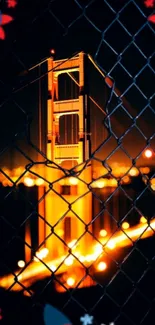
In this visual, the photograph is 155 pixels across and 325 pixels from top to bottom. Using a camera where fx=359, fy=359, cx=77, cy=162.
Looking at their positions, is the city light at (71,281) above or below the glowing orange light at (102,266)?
below

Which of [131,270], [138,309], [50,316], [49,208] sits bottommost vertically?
[50,316]

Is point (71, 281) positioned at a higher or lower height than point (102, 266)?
lower

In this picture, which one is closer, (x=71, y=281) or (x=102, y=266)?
(x=102, y=266)

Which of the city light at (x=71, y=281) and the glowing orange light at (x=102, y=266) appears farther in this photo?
the city light at (x=71, y=281)

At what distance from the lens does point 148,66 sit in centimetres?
88

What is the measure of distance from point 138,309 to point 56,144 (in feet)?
20.5

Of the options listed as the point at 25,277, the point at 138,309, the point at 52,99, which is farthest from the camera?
the point at 52,99

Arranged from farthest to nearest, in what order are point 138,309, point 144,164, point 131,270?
1. point 144,164
2. point 131,270
3. point 138,309

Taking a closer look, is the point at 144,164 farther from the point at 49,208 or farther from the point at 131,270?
the point at 131,270

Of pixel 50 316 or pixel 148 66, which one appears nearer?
pixel 50 316

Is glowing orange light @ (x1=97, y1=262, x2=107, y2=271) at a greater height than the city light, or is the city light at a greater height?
glowing orange light @ (x1=97, y1=262, x2=107, y2=271)

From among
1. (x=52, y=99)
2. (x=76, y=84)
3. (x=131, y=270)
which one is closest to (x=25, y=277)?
(x=131, y=270)

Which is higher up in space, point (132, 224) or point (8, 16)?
point (132, 224)

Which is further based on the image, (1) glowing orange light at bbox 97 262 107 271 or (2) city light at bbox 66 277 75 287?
(2) city light at bbox 66 277 75 287
